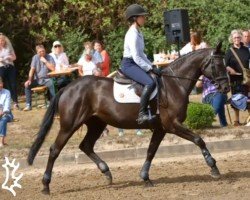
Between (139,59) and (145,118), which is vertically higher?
(139,59)

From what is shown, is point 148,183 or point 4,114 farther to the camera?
point 4,114

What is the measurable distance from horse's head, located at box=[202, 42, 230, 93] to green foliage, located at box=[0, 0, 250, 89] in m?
13.3

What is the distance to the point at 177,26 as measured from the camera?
19891 millimetres

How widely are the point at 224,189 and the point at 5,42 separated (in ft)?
35.3

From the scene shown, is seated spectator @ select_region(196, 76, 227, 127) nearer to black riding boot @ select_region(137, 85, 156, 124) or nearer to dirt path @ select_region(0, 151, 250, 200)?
dirt path @ select_region(0, 151, 250, 200)

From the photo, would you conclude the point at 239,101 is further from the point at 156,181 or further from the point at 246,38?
the point at 156,181

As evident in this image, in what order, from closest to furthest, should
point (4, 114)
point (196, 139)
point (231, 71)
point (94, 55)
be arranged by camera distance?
1. point (196, 139)
2. point (4, 114)
3. point (231, 71)
4. point (94, 55)

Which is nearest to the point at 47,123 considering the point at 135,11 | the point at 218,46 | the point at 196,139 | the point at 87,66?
the point at 135,11

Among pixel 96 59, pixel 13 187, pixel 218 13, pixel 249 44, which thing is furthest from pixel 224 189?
pixel 218 13

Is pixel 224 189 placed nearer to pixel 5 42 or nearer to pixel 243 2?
pixel 5 42

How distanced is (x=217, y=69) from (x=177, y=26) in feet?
29.8

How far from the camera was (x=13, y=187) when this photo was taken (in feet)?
36.6

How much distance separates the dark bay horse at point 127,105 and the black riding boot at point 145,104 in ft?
0.51

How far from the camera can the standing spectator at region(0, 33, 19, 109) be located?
1941 cm
